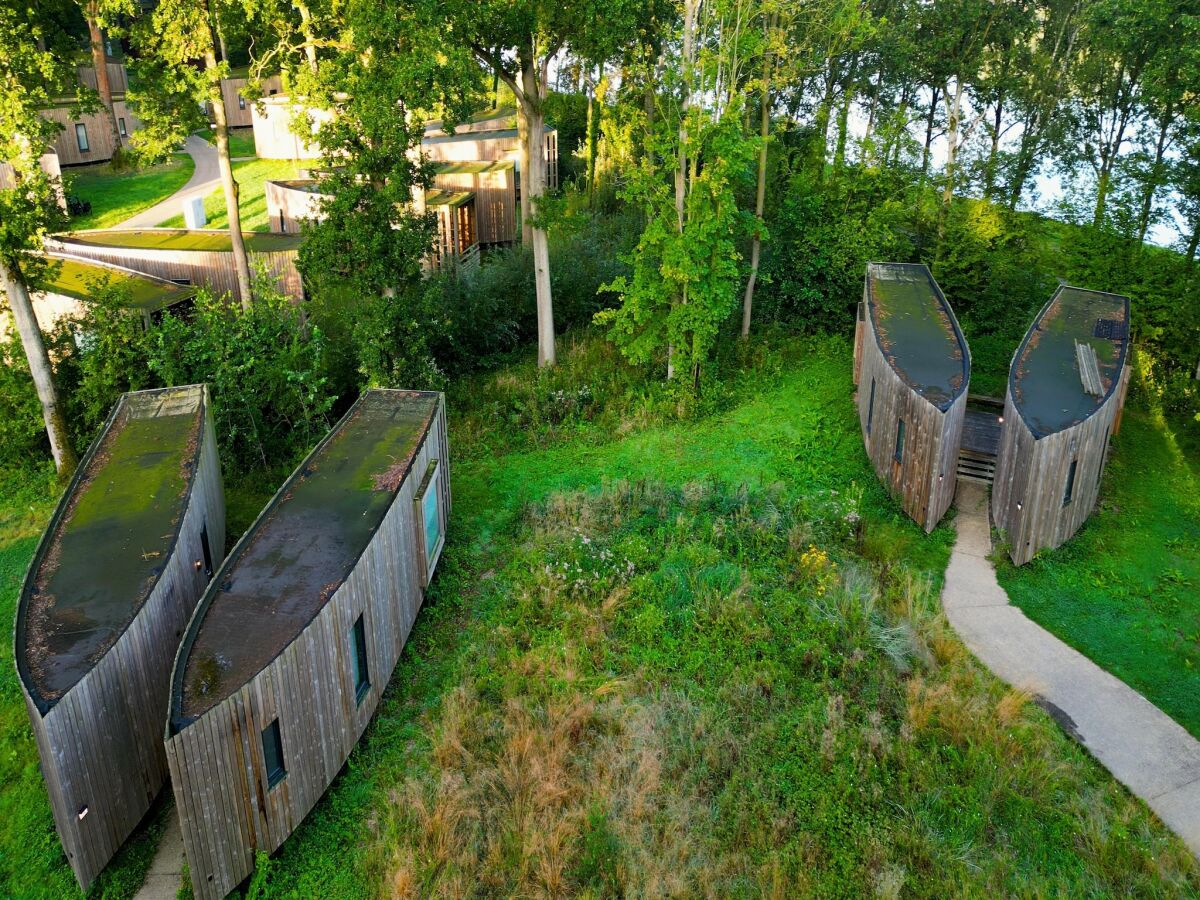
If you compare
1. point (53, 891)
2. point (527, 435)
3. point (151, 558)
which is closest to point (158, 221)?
A: point (527, 435)

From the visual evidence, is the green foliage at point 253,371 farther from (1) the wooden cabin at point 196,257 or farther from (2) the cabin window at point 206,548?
(1) the wooden cabin at point 196,257

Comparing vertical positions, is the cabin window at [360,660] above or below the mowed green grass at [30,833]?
above

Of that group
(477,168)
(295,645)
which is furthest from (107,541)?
(477,168)

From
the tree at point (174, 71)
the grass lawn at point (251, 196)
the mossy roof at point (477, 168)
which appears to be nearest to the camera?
the tree at point (174, 71)

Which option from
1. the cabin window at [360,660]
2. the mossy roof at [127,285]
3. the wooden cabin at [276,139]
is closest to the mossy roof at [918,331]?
the cabin window at [360,660]

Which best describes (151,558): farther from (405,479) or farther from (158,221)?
(158,221)

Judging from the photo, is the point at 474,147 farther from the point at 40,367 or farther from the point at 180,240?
the point at 40,367
